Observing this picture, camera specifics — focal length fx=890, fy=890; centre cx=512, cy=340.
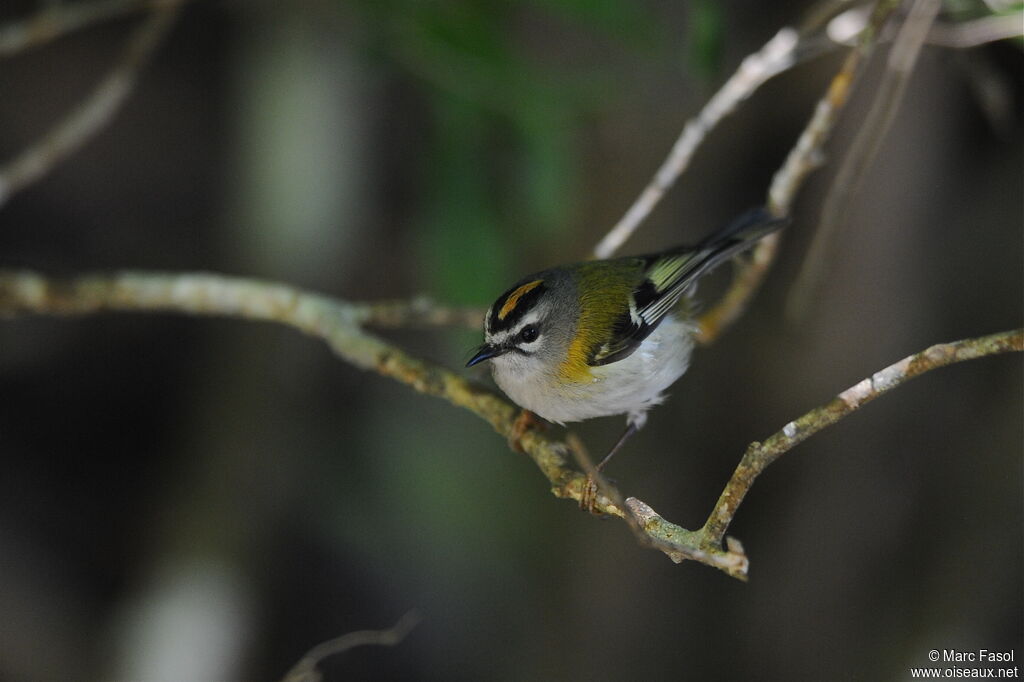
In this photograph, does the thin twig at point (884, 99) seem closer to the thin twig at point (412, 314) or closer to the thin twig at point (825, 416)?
the thin twig at point (825, 416)

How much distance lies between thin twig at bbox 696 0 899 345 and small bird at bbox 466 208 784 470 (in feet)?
0.26

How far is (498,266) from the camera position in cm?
366

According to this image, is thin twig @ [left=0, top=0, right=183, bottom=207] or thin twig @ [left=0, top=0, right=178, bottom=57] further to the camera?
thin twig @ [left=0, top=0, right=178, bottom=57]

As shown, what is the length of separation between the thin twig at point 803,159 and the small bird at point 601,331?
3.1 inches

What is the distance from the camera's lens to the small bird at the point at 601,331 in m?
2.83

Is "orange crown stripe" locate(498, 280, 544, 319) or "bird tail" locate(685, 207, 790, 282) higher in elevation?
"bird tail" locate(685, 207, 790, 282)

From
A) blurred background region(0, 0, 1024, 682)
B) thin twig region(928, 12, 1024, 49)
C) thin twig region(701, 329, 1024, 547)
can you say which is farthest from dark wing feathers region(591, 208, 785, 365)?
thin twig region(701, 329, 1024, 547)

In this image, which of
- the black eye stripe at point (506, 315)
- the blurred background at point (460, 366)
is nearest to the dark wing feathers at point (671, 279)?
the black eye stripe at point (506, 315)

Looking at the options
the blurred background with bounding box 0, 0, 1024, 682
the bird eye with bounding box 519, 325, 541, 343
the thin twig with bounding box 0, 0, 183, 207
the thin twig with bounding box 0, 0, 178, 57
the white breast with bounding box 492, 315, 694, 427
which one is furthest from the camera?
the blurred background with bounding box 0, 0, 1024, 682

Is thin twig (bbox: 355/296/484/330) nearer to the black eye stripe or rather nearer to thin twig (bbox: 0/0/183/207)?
the black eye stripe

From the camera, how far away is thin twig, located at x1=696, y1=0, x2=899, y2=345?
258 cm

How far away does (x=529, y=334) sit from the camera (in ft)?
9.52

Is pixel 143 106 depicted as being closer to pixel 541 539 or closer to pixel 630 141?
pixel 630 141

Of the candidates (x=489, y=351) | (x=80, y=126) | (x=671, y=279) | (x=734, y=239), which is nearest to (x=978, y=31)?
(x=734, y=239)
